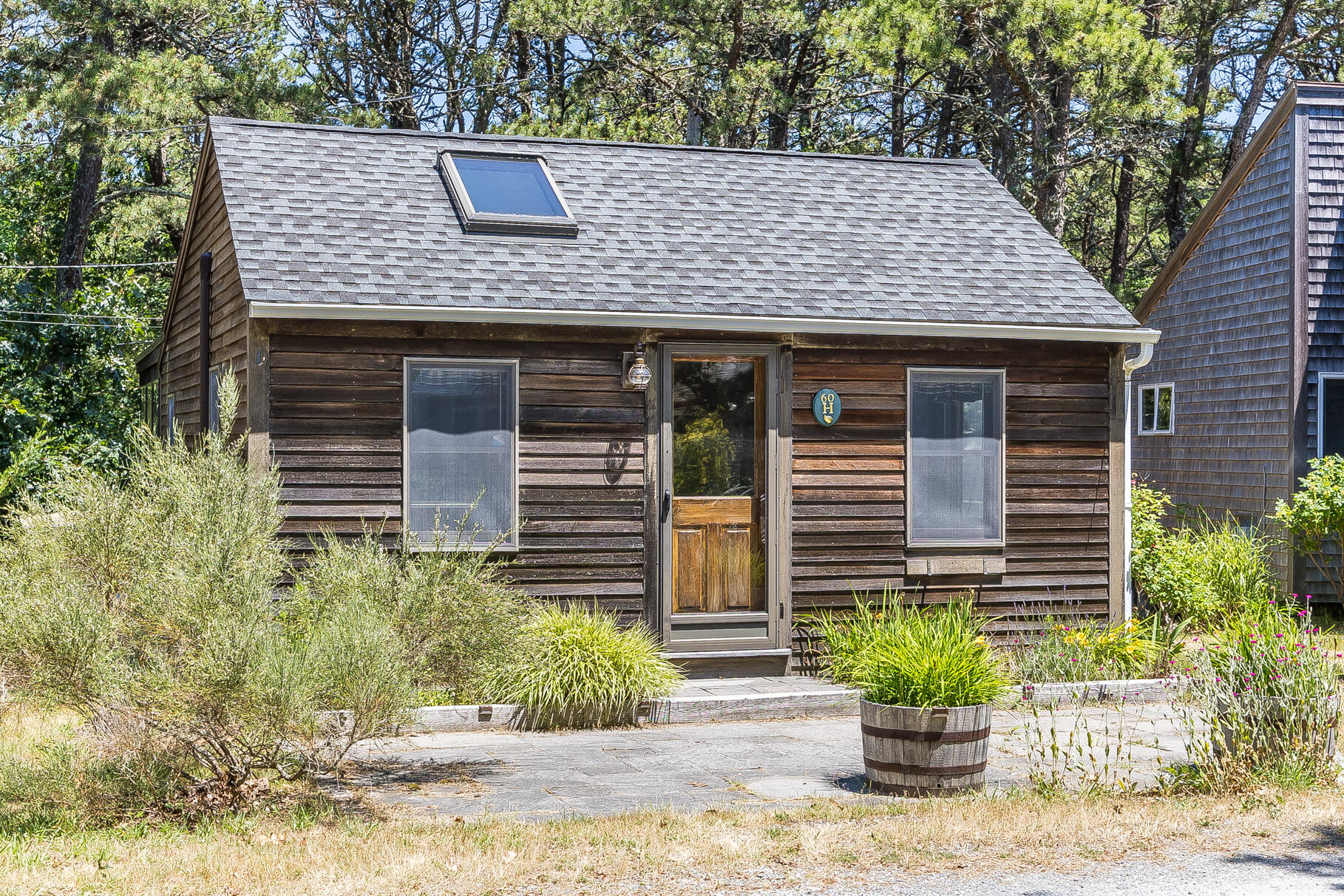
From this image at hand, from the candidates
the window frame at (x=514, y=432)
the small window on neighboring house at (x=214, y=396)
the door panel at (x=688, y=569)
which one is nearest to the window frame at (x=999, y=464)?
the door panel at (x=688, y=569)

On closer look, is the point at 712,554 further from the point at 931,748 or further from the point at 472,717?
the point at 931,748

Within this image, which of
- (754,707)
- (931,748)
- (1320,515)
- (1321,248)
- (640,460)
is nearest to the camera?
(931,748)

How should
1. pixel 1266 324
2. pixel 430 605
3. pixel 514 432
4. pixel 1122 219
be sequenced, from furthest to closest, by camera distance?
pixel 1122 219
pixel 1266 324
pixel 514 432
pixel 430 605

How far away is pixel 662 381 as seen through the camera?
33.7ft

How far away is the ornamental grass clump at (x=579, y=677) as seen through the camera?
344 inches

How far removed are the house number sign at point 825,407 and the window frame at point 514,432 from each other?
2.41m

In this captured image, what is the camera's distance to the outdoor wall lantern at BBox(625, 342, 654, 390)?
998 centimetres

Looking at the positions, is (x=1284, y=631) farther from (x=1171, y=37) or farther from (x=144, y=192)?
(x=144, y=192)

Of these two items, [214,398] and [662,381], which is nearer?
[662,381]

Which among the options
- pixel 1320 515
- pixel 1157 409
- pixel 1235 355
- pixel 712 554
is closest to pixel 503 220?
pixel 712 554

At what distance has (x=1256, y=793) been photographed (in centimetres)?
670

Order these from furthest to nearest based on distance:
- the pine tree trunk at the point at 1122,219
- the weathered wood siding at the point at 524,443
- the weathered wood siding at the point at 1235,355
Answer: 1. the pine tree trunk at the point at 1122,219
2. the weathered wood siding at the point at 1235,355
3. the weathered wood siding at the point at 524,443

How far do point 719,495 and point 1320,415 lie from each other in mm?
7848

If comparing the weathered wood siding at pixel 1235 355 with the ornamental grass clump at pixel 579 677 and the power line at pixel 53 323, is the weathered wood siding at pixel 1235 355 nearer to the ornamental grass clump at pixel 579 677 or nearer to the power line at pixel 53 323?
the ornamental grass clump at pixel 579 677
